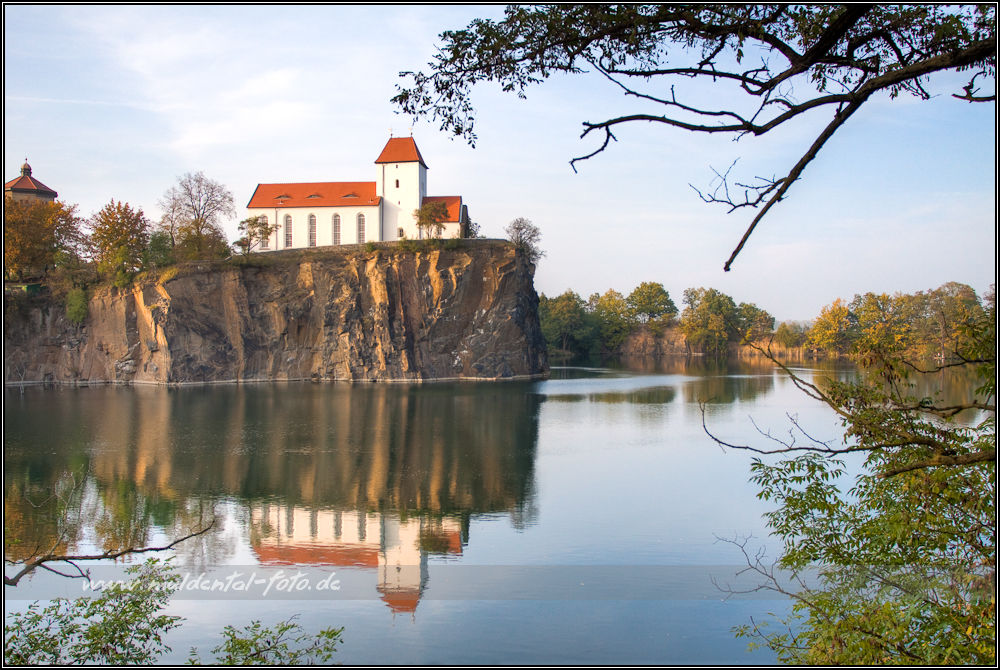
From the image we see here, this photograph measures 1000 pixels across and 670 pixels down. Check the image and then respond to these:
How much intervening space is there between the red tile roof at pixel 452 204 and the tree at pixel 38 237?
2399 centimetres

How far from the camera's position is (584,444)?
2506cm

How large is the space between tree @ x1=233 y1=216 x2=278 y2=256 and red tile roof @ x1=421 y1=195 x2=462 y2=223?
11.2 meters

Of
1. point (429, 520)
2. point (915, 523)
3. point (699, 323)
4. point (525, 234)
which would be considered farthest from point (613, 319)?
point (915, 523)

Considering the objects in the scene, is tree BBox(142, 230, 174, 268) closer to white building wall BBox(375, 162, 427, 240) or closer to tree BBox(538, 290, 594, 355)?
white building wall BBox(375, 162, 427, 240)

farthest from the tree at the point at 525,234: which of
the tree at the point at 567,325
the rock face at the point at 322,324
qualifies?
the tree at the point at 567,325

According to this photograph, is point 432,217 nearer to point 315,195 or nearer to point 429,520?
point 315,195

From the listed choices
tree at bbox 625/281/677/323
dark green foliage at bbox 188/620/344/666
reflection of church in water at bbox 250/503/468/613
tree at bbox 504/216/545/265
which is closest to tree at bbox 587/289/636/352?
tree at bbox 625/281/677/323

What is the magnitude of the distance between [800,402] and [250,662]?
3361 cm

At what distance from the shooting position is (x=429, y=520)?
1581 cm

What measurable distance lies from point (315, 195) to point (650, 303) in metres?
49.3

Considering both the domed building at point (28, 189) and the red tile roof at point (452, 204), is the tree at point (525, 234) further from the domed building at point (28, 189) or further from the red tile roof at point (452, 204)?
the domed building at point (28, 189)

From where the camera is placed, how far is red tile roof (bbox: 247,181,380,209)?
183 feet

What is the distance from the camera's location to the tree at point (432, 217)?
53000 millimetres

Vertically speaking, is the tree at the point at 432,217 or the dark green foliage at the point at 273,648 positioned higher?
A: the tree at the point at 432,217
